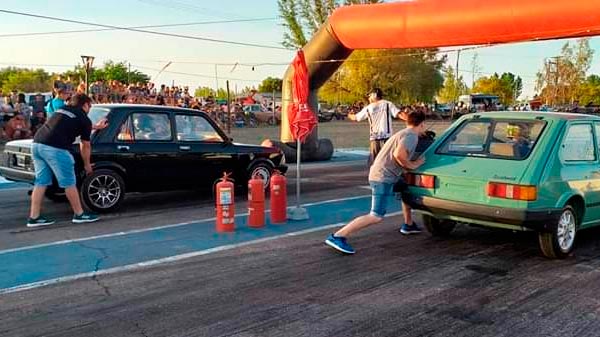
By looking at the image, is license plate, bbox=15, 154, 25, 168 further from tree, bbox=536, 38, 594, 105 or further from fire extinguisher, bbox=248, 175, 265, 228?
tree, bbox=536, 38, 594, 105

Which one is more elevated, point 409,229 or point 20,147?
point 20,147

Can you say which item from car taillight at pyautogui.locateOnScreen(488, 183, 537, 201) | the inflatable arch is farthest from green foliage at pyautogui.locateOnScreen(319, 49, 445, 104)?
car taillight at pyautogui.locateOnScreen(488, 183, 537, 201)

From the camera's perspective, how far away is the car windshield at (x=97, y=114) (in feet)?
28.8

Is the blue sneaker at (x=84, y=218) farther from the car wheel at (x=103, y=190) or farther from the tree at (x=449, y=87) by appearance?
the tree at (x=449, y=87)

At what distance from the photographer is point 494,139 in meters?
6.63

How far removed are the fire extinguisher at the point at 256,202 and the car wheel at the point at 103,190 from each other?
2197 millimetres

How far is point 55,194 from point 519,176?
634 centimetres

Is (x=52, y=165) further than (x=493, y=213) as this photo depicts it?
Yes

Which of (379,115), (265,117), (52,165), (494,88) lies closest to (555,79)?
(494,88)

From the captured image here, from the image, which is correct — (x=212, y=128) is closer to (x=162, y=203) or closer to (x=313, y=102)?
(x=162, y=203)

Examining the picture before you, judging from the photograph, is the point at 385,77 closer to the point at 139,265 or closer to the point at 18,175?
the point at 18,175

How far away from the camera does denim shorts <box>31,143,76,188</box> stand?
24.4 ft

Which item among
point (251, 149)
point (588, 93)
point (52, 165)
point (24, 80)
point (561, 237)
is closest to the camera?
point (561, 237)

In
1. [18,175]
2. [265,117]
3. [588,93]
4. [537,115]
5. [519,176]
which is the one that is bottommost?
[18,175]
